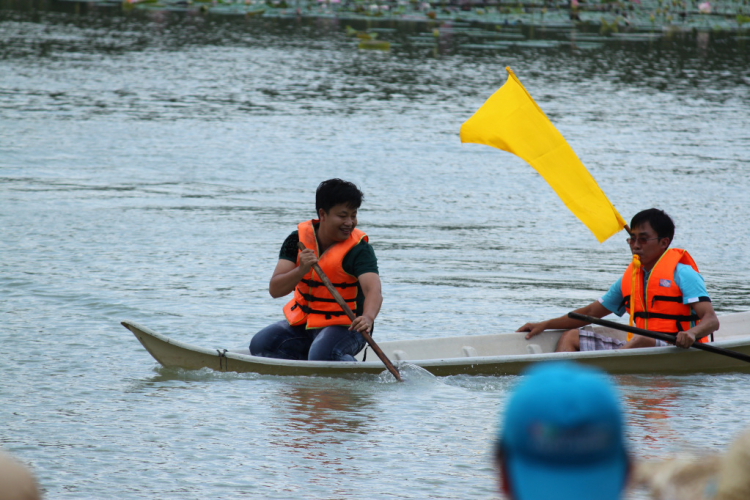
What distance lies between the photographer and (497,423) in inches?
211

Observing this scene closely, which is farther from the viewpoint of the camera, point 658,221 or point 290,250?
point 658,221

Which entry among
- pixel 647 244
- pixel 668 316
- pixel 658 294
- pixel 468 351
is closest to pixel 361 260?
pixel 468 351

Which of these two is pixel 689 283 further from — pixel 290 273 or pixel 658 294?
pixel 290 273

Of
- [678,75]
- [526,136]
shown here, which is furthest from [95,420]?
[678,75]

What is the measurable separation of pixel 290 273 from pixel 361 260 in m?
0.44

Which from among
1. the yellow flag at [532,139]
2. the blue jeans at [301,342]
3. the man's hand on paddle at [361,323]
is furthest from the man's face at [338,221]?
the yellow flag at [532,139]

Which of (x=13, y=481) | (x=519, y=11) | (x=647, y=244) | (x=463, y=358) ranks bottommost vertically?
(x=463, y=358)

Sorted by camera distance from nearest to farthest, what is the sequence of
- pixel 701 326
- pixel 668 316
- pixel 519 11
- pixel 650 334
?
pixel 701 326
pixel 650 334
pixel 668 316
pixel 519 11

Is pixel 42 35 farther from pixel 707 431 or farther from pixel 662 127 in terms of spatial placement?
pixel 707 431

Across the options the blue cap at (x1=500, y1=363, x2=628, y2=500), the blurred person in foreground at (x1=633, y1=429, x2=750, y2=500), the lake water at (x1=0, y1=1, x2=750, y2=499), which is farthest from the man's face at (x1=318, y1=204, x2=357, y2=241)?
the blue cap at (x1=500, y1=363, x2=628, y2=500)

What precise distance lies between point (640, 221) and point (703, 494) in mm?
4564

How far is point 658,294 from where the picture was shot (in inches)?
233

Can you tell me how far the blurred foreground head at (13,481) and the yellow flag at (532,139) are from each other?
5189 mm

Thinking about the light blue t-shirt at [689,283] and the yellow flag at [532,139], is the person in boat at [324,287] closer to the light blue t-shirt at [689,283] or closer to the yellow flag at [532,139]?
the yellow flag at [532,139]
